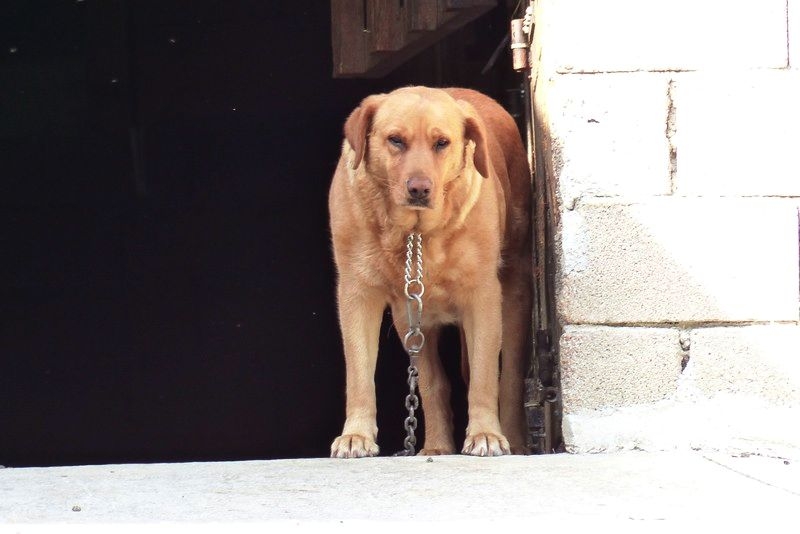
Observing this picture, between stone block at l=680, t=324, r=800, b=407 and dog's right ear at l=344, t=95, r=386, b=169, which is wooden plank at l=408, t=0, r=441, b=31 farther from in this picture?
stone block at l=680, t=324, r=800, b=407

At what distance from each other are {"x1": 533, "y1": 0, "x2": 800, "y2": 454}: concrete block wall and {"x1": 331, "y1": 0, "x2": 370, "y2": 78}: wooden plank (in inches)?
92.9

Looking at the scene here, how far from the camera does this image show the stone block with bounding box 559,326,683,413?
167 inches

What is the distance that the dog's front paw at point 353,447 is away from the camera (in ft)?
14.0

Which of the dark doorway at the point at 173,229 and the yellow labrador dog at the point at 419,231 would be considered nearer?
the yellow labrador dog at the point at 419,231

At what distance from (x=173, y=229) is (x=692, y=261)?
411 centimetres

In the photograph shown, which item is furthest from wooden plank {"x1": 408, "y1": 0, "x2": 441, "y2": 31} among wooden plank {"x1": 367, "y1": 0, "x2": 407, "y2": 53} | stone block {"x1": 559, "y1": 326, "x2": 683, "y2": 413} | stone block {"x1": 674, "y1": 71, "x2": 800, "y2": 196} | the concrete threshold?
the concrete threshold

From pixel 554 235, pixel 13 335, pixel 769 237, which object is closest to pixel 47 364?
pixel 13 335

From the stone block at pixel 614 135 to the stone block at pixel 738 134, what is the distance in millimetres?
67

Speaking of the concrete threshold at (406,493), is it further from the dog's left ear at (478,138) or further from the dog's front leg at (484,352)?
the dog's left ear at (478,138)

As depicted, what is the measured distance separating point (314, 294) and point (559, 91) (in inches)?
140

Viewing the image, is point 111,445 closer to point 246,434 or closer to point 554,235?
point 246,434

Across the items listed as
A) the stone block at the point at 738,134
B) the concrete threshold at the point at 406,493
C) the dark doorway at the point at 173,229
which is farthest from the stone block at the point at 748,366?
the dark doorway at the point at 173,229

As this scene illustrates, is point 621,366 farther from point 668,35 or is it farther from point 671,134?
point 668,35

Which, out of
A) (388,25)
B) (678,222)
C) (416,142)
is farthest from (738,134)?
(388,25)
